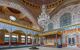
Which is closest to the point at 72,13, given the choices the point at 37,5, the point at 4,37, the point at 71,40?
the point at 71,40

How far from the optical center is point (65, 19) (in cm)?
1728

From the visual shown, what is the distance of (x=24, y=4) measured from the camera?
18.5m

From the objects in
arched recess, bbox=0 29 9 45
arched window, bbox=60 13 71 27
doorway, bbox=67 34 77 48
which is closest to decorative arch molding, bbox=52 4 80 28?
arched window, bbox=60 13 71 27

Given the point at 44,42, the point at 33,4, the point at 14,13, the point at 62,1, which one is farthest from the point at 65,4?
the point at 14,13

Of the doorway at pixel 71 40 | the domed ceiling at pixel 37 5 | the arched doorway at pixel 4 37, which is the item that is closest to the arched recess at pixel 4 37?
the arched doorway at pixel 4 37

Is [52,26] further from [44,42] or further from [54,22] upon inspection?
[44,42]

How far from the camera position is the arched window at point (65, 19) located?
16567mm

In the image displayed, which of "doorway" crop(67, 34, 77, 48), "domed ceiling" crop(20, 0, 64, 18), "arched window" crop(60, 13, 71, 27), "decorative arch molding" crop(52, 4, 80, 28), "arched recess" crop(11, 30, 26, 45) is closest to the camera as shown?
"doorway" crop(67, 34, 77, 48)

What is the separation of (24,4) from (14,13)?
3.79m

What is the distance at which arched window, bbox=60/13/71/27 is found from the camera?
54.4ft

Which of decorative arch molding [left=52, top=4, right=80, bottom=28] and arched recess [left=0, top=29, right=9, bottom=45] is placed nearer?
decorative arch molding [left=52, top=4, right=80, bottom=28]

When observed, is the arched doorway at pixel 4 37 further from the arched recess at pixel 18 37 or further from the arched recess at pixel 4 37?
the arched recess at pixel 18 37

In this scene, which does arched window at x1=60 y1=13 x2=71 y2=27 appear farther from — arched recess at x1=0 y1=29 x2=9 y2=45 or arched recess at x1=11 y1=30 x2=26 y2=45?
arched recess at x1=0 y1=29 x2=9 y2=45

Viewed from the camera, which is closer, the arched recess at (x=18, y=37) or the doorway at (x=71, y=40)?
the doorway at (x=71, y=40)
